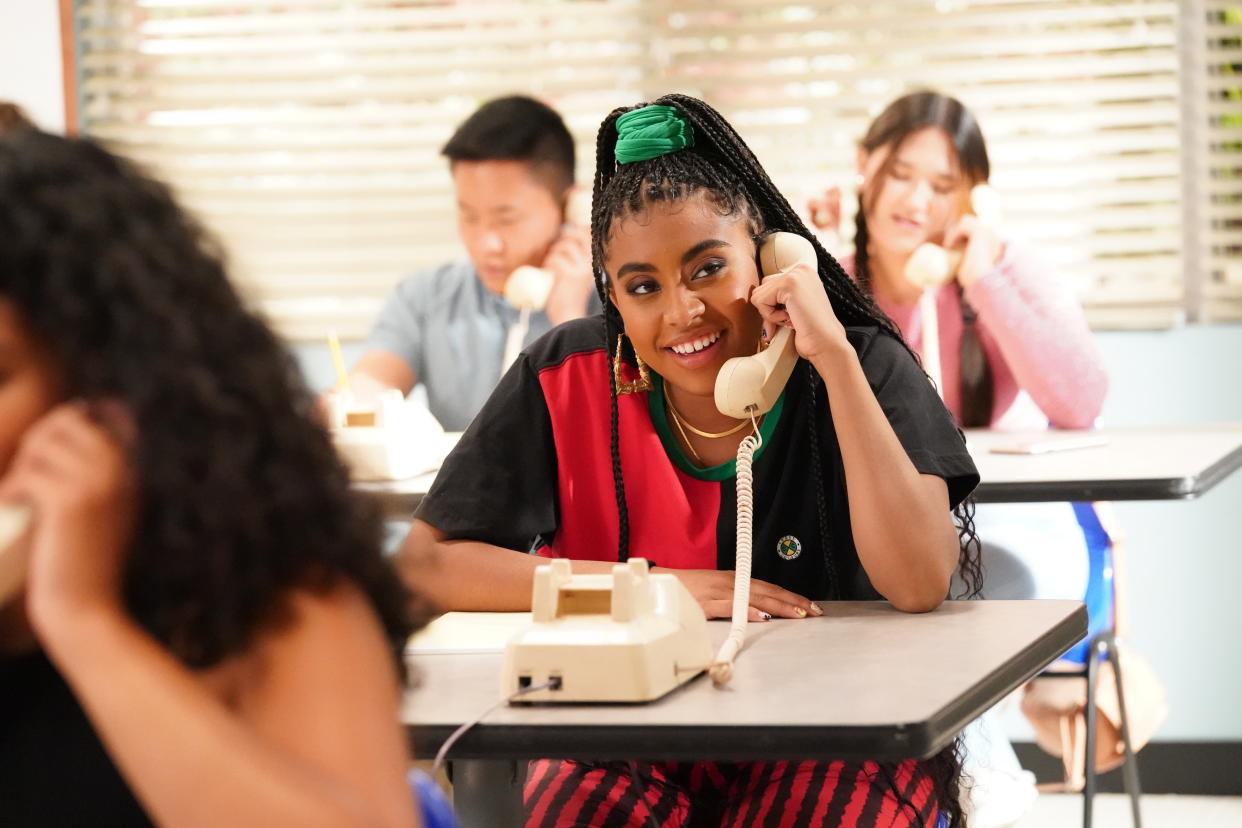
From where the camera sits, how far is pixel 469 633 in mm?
1593

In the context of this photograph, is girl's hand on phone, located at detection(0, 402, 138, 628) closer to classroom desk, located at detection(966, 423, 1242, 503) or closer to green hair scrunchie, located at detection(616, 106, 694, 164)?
green hair scrunchie, located at detection(616, 106, 694, 164)

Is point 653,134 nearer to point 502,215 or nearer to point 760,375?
point 760,375

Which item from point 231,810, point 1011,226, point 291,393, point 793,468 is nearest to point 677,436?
point 793,468

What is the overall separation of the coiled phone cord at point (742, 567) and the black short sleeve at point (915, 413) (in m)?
0.16

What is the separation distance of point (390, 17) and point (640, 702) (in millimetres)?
3058

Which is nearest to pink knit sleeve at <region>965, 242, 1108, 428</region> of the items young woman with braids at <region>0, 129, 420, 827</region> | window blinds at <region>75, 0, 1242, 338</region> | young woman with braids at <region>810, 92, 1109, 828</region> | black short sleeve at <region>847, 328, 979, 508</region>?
young woman with braids at <region>810, 92, 1109, 828</region>

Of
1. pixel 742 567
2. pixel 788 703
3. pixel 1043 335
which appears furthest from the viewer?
pixel 1043 335

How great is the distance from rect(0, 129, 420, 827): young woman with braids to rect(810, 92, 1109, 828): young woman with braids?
2.38 m

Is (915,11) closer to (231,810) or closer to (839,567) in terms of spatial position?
(839,567)

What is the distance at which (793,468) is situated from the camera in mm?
1786

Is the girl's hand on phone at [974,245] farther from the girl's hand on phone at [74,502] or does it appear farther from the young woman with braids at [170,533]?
the girl's hand on phone at [74,502]

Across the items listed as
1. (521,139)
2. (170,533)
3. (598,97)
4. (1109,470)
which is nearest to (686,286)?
(1109,470)

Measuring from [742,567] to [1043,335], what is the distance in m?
1.80

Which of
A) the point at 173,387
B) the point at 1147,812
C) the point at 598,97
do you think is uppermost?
the point at 598,97
